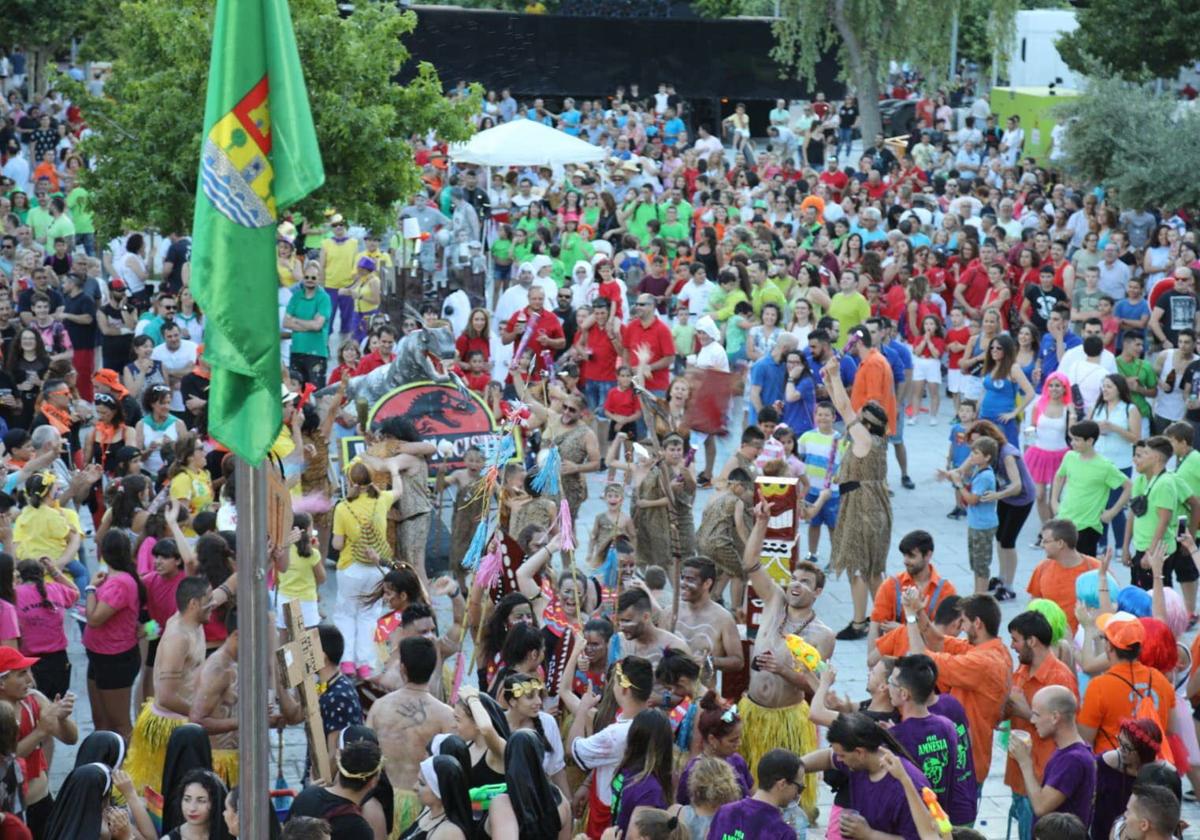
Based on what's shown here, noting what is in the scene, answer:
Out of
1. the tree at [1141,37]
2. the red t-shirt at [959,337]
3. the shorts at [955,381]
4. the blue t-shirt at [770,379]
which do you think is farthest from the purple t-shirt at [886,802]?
the tree at [1141,37]

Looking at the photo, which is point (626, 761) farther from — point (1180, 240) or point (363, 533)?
point (1180, 240)

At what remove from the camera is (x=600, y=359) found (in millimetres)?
15859

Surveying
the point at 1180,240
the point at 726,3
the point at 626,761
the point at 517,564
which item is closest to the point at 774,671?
the point at 626,761

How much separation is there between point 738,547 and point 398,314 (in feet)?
27.9

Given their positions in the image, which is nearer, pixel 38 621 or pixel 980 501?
pixel 38 621

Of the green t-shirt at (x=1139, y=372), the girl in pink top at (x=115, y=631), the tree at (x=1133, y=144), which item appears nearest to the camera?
the girl in pink top at (x=115, y=631)

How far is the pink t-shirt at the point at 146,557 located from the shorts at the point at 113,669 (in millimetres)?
560

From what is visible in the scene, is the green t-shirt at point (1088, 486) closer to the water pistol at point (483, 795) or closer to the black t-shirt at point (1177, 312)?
the black t-shirt at point (1177, 312)

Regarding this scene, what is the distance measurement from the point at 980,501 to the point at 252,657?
785cm

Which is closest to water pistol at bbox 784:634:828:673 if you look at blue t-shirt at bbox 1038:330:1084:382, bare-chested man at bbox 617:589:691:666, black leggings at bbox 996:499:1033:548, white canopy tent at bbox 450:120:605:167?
bare-chested man at bbox 617:589:691:666

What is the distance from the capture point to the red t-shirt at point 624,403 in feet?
47.1

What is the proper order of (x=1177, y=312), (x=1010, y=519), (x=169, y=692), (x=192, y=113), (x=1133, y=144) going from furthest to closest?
(x=1133, y=144), (x=1177, y=312), (x=192, y=113), (x=1010, y=519), (x=169, y=692)

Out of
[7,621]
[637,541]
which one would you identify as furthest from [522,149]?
[7,621]

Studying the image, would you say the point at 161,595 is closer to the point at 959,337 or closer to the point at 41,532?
the point at 41,532
